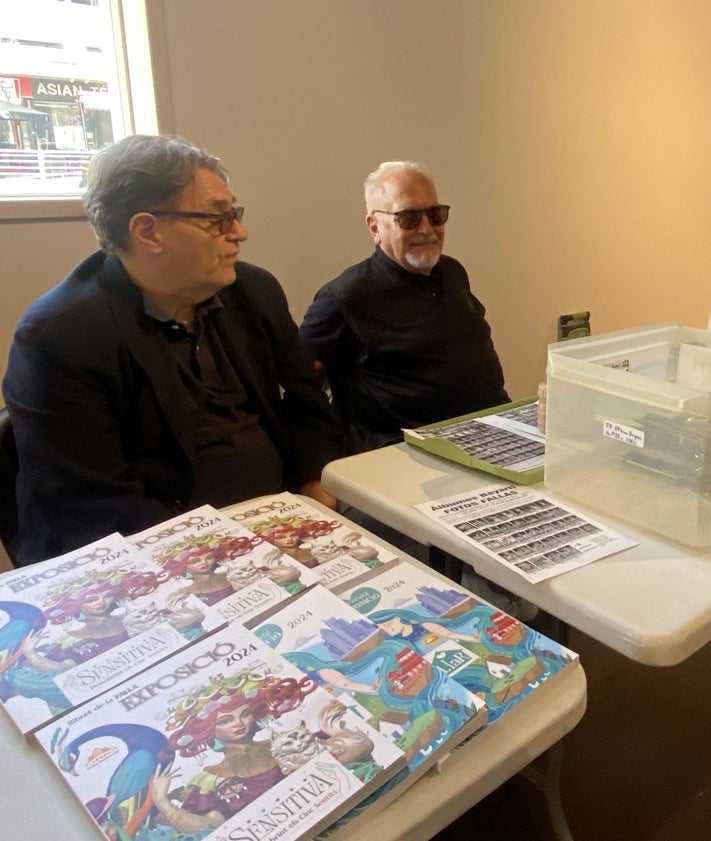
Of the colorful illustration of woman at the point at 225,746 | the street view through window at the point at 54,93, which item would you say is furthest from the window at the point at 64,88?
the colorful illustration of woman at the point at 225,746

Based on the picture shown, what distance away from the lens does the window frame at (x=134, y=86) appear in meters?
1.84

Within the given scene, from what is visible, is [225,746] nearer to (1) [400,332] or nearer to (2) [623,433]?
(2) [623,433]

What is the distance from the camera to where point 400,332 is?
79.4 inches

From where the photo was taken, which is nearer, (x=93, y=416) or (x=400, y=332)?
(x=93, y=416)

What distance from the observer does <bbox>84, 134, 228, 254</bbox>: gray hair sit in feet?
4.76

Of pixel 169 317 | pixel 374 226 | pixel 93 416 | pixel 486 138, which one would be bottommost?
pixel 93 416

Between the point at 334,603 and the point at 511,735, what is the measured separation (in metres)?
0.25

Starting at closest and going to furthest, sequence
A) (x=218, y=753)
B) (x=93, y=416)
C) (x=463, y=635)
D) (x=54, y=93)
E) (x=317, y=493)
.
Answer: (x=218, y=753)
(x=463, y=635)
(x=93, y=416)
(x=317, y=493)
(x=54, y=93)

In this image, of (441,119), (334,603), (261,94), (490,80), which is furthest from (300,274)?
(334,603)

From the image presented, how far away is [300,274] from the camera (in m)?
2.35

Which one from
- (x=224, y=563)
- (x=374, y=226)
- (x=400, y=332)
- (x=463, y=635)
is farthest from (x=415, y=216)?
(x=463, y=635)

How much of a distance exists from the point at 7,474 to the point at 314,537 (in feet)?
2.37

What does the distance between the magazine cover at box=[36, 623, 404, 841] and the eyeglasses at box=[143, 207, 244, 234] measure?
1.00m

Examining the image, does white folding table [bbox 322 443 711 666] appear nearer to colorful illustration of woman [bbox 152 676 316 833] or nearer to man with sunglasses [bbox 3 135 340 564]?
colorful illustration of woman [bbox 152 676 316 833]
